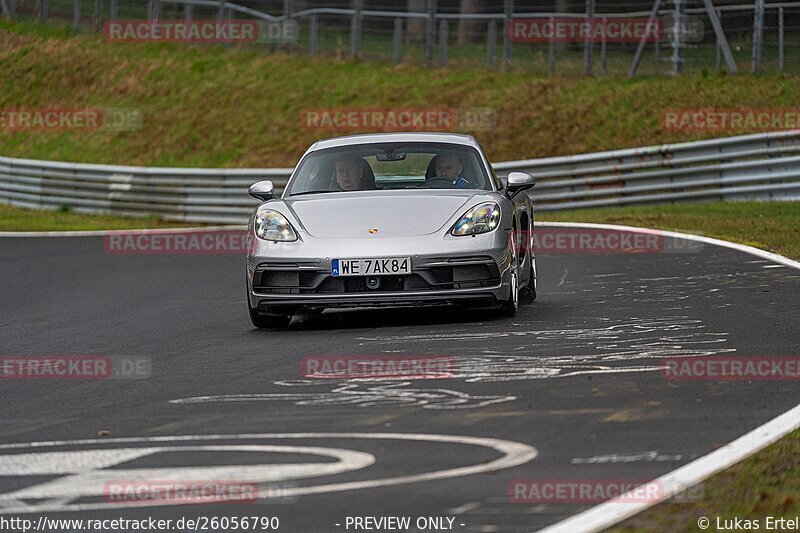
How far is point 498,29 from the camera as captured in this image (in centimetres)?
3269

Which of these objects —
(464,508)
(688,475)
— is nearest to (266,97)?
(688,475)

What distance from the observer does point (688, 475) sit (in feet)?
17.0

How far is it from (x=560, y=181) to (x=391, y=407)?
18.6m

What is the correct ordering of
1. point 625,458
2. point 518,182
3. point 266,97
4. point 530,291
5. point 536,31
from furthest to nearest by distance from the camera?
point 266,97
point 536,31
point 530,291
point 518,182
point 625,458

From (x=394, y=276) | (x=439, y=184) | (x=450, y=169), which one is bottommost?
(x=394, y=276)

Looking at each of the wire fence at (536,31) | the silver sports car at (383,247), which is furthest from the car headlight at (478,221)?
the wire fence at (536,31)

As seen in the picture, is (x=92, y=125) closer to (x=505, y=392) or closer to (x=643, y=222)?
(x=643, y=222)

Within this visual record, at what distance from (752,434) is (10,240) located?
17.9 m

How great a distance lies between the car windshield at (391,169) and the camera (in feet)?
36.2

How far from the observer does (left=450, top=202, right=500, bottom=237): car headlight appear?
1012 cm

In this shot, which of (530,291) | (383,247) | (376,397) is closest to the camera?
(376,397)

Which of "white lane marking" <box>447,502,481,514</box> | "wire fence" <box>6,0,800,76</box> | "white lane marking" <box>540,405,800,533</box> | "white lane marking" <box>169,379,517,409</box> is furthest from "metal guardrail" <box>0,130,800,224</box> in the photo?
"white lane marking" <box>447,502,481,514</box>

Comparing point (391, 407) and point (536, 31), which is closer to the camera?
point (391, 407)

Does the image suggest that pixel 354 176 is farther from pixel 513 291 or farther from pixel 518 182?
pixel 513 291
